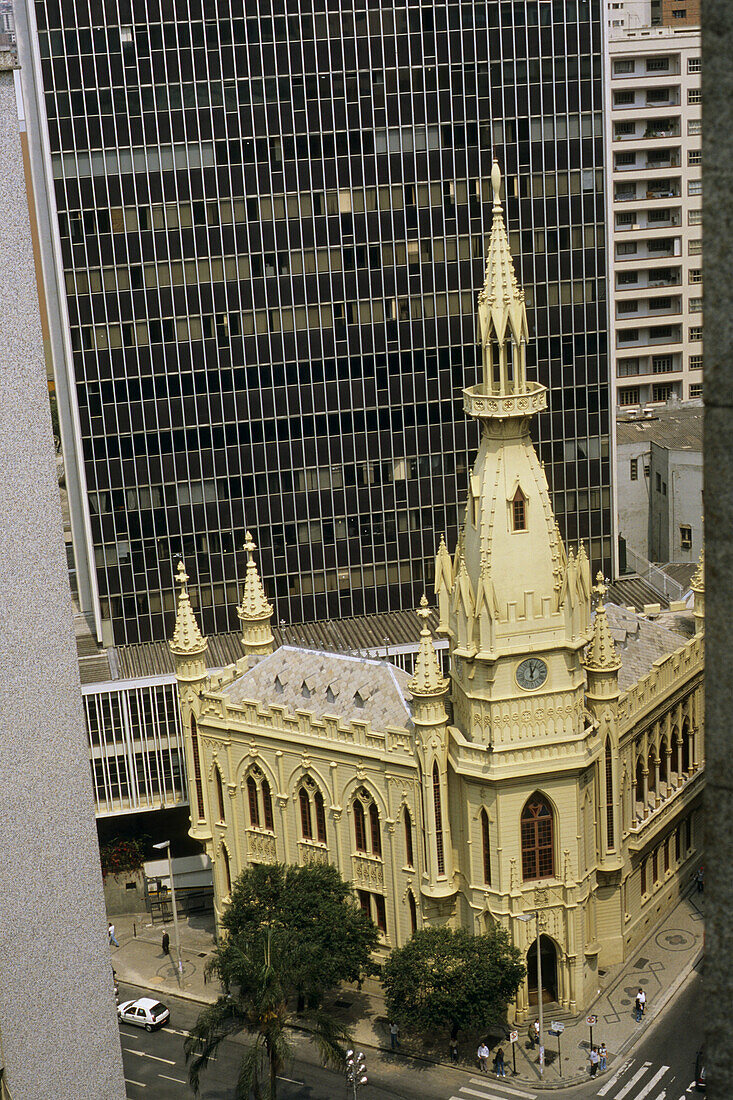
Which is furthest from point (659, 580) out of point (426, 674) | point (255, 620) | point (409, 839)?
point (426, 674)

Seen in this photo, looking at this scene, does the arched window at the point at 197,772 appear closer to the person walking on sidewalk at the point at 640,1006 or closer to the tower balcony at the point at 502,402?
the tower balcony at the point at 502,402

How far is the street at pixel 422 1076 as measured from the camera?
97625mm

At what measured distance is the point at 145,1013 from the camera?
108375 mm

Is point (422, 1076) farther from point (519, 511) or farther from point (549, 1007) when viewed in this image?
point (519, 511)

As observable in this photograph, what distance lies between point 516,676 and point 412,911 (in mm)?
19536

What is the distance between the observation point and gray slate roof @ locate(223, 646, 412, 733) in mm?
106438

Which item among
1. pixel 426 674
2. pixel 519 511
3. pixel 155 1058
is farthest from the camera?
pixel 155 1058

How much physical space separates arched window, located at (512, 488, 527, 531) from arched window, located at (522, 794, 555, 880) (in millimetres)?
18307

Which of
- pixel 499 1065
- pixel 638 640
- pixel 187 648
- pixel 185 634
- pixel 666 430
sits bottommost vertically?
pixel 499 1065

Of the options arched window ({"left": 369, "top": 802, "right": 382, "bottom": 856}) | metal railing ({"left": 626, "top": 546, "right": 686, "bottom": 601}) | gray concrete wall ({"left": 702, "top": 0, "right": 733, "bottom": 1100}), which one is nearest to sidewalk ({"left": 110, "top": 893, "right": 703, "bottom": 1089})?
arched window ({"left": 369, "top": 802, "right": 382, "bottom": 856})

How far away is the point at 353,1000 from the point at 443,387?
58972 millimetres

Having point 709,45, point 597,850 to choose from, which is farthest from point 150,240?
point 709,45

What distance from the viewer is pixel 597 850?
351ft

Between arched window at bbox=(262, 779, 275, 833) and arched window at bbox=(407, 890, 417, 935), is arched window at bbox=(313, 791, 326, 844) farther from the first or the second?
arched window at bbox=(407, 890, 417, 935)
